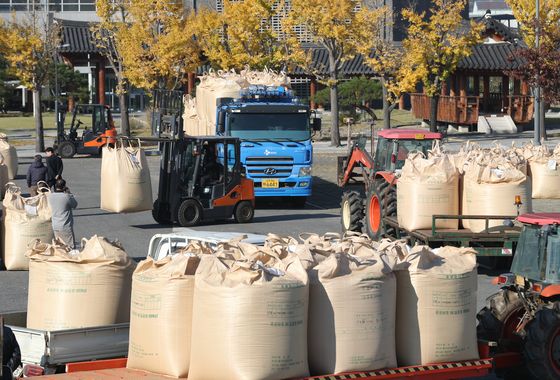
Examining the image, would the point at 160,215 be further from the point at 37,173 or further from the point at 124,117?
the point at 124,117

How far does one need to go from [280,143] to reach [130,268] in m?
17.7

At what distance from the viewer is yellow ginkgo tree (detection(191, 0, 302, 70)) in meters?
48.2

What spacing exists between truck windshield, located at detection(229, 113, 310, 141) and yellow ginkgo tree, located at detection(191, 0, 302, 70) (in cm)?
1898

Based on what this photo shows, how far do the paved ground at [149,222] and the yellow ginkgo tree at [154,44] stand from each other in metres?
12.8

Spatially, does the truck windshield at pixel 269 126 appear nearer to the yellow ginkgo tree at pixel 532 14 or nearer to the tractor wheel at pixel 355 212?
the tractor wheel at pixel 355 212

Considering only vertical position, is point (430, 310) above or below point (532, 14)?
below

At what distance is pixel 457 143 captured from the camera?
153 feet

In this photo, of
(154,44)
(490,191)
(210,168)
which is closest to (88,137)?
(154,44)

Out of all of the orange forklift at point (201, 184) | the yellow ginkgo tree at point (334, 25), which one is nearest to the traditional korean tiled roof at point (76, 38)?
the yellow ginkgo tree at point (334, 25)

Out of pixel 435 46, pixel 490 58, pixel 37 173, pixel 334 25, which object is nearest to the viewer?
pixel 37 173

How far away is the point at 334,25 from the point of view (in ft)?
151

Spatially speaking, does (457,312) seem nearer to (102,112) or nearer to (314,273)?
(314,273)

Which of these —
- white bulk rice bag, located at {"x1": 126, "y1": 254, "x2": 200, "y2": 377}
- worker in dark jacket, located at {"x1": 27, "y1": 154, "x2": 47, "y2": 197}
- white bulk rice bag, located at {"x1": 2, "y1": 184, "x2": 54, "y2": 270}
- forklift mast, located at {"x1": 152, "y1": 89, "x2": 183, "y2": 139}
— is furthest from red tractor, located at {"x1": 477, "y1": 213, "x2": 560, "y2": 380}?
worker in dark jacket, located at {"x1": 27, "y1": 154, "x2": 47, "y2": 197}

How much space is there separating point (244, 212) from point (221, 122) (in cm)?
375
